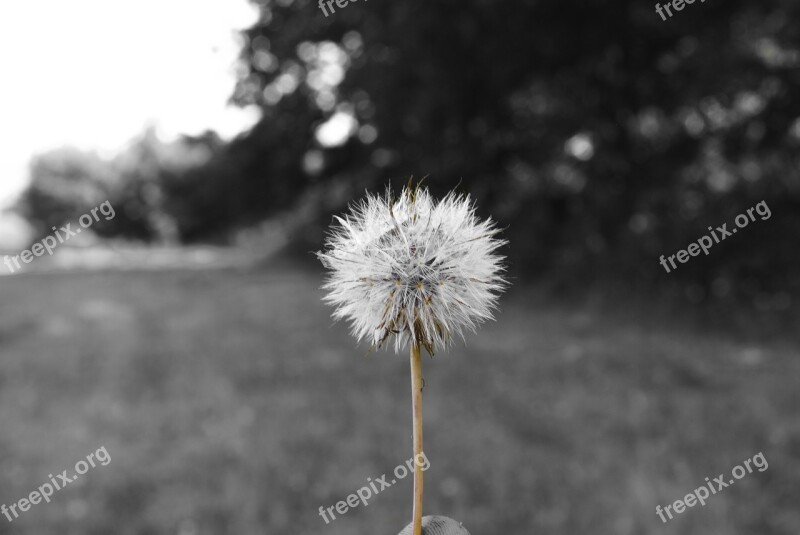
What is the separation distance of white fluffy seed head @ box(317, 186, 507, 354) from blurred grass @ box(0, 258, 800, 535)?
4.93 meters

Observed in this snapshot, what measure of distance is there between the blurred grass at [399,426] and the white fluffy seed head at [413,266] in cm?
493

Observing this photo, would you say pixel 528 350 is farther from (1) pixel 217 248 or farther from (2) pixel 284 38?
(1) pixel 217 248

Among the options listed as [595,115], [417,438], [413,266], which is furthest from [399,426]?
[595,115]

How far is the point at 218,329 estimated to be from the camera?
41.1 ft

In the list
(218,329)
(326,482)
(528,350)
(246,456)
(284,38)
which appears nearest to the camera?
(326,482)

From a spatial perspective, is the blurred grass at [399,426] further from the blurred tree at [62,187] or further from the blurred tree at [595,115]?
the blurred tree at [62,187]

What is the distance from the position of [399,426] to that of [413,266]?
6709 mm

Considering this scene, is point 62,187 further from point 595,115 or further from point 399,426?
point 399,426

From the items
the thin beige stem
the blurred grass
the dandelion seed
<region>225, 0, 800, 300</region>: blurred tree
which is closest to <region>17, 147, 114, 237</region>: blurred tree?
<region>225, 0, 800, 300</region>: blurred tree

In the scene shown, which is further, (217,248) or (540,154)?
(217,248)

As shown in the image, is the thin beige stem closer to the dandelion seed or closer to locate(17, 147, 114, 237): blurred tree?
the dandelion seed

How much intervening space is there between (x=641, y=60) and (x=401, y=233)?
12.9m

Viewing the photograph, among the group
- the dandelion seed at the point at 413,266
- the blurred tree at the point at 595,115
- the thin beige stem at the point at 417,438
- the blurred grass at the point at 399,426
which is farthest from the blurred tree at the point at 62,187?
the thin beige stem at the point at 417,438

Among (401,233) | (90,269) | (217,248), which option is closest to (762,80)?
(401,233)
